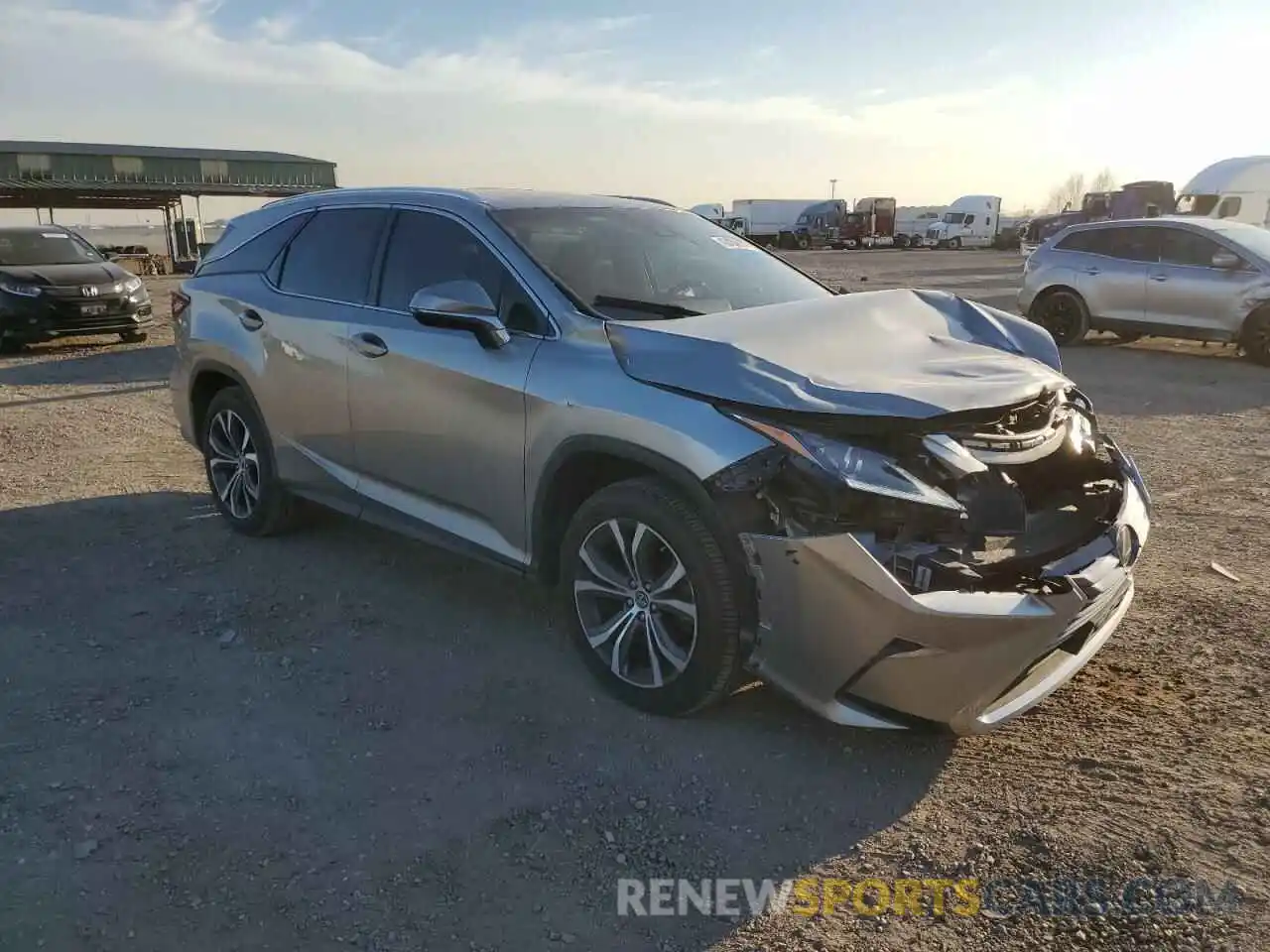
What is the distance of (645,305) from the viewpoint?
385cm

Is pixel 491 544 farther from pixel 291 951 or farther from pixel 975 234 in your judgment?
pixel 975 234

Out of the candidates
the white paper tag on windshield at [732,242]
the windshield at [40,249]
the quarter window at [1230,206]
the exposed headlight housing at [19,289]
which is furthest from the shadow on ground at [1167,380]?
the quarter window at [1230,206]

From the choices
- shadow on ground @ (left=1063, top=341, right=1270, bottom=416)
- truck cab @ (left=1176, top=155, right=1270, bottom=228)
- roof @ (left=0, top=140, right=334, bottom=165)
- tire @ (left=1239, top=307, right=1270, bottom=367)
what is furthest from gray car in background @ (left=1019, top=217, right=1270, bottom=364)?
roof @ (left=0, top=140, right=334, bottom=165)

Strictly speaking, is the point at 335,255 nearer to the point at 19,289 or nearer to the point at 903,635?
the point at 903,635

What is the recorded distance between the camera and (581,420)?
3432 millimetres

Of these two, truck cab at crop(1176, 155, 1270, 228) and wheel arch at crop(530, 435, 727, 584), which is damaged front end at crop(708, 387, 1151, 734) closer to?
wheel arch at crop(530, 435, 727, 584)

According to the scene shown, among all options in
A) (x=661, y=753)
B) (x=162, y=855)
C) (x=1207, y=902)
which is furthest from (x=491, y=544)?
(x=1207, y=902)

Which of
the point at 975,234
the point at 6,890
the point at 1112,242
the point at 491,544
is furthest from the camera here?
the point at 975,234

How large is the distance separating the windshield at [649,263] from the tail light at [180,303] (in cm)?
250

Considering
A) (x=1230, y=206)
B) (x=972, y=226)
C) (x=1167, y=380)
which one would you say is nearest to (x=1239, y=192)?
(x=1230, y=206)

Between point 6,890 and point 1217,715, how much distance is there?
383cm

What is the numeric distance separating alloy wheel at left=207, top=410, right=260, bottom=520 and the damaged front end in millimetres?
3256

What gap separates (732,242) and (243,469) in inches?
115

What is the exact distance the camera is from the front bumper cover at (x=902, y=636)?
9.00 feet
